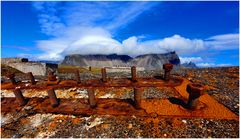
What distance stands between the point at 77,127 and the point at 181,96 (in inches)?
112

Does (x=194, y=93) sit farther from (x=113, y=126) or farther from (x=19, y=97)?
(x=19, y=97)

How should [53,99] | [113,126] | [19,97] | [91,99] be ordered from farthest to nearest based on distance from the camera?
1. [19,97]
2. [53,99]
3. [91,99]
4. [113,126]

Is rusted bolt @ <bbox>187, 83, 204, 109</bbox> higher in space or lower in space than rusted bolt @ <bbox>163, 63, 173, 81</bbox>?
lower

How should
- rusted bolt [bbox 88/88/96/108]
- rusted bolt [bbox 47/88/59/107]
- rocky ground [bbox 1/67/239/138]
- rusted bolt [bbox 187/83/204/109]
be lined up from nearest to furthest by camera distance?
rocky ground [bbox 1/67/239/138], rusted bolt [bbox 187/83/204/109], rusted bolt [bbox 88/88/96/108], rusted bolt [bbox 47/88/59/107]

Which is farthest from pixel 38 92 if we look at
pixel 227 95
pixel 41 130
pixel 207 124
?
pixel 227 95

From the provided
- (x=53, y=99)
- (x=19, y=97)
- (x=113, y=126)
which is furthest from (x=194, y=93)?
(x=19, y=97)

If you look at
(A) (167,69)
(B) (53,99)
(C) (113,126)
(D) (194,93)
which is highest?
(A) (167,69)

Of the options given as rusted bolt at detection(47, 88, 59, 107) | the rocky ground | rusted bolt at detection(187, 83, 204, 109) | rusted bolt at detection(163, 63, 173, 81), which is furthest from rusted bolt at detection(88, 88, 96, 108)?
rusted bolt at detection(187, 83, 204, 109)

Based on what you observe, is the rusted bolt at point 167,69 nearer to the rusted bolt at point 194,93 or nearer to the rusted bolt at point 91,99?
the rusted bolt at point 194,93

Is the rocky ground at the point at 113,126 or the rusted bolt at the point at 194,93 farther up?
the rusted bolt at the point at 194,93

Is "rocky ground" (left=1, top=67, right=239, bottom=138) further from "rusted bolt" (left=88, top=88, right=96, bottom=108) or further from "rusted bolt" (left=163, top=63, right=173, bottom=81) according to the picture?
"rusted bolt" (left=163, top=63, right=173, bottom=81)

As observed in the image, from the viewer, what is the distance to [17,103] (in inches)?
238

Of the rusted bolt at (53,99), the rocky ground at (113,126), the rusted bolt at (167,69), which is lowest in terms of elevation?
the rocky ground at (113,126)

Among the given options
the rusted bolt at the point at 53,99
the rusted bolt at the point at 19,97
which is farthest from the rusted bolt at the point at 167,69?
the rusted bolt at the point at 19,97
